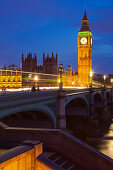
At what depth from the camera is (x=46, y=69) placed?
108000mm

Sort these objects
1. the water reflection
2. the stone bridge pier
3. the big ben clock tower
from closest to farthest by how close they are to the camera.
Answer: the stone bridge pier, the water reflection, the big ben clock tower

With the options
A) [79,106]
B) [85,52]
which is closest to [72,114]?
[79,106]

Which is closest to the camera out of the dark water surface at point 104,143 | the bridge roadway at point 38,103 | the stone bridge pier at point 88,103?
the bridge roadway at point 38,103

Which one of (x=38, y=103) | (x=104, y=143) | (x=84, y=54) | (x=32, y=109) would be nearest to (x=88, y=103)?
(x=104, y=143)

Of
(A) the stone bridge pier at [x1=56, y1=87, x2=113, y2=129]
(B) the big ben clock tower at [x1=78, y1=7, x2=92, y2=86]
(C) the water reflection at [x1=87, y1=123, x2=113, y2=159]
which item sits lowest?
(C) the water reflection at [x1=87, y1=123, x2=113, y2=159]

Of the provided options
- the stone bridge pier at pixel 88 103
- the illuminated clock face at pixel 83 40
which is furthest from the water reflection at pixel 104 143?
the illuminated clock face at pixel 83 40

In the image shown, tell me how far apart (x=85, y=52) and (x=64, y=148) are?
12437 centimetres

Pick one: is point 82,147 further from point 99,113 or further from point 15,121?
point 99,113

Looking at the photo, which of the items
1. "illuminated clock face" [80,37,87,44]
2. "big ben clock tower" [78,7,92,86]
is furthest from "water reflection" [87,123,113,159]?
"illuminated clock face" [80,37,87,44]

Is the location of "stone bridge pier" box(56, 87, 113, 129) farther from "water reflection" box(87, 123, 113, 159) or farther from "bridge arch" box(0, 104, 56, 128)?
"water reflection" box(87, 123, 113, 159)

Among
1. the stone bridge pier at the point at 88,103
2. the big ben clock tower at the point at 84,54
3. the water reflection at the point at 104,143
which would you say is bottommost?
the water reflection at the point at 104,143

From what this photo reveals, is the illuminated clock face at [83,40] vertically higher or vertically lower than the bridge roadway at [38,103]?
higher

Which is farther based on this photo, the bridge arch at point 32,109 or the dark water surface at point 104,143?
the dark water surface at point 104,143

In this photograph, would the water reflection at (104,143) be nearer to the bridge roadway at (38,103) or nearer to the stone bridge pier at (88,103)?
the stone bridge pier at (88,103)
